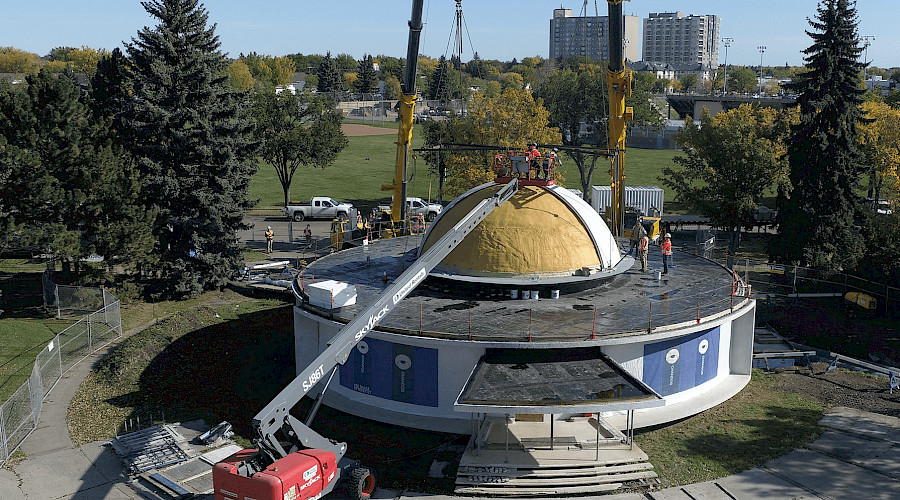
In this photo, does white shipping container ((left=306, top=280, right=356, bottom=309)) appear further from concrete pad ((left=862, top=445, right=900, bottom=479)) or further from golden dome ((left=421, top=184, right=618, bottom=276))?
concrete pad ((left=862, top=445, right=900, bottom=479))

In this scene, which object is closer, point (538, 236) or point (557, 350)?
point (557, 350)

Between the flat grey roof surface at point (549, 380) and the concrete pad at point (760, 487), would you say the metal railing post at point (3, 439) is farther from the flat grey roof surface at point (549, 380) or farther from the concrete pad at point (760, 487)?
the concrete pad at point (760, 487)

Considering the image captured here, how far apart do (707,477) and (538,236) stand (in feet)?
32.3

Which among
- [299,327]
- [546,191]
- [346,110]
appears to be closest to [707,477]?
[546,191]

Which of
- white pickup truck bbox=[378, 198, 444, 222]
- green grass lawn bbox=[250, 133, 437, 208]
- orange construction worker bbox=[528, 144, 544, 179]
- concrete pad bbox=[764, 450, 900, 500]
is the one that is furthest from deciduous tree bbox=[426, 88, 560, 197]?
concrete pad bbox=[764, 450, 900, 500]

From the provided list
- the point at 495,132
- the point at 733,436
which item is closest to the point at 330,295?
the point at 733,436

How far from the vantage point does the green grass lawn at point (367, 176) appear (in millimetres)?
69812

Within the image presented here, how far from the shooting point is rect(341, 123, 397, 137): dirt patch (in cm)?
11249

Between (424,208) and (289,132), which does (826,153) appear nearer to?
(424,208)

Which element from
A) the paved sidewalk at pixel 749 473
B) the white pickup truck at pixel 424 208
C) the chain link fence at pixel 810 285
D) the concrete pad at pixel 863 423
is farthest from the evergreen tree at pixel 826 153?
the white pickup truck at pixel 424 208

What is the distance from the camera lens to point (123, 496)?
1964 cm

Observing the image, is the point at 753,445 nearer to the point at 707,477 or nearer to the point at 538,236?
the point at 707,477

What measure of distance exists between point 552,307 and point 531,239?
8.61 feet

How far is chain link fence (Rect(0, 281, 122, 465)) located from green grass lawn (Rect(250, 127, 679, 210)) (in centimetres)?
2827
